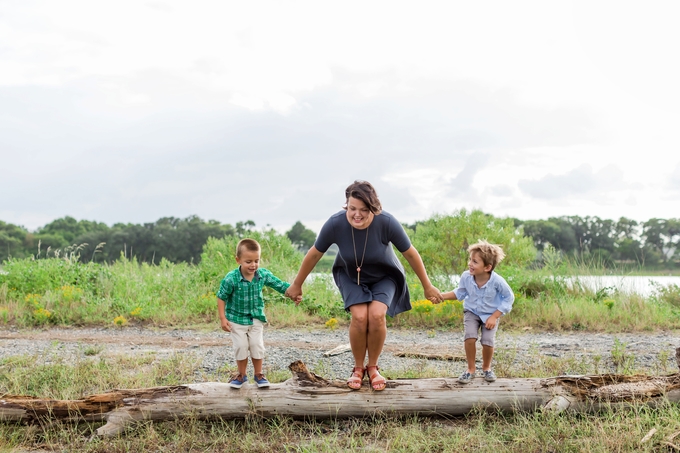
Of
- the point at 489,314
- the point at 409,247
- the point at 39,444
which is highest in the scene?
the point at 409,247

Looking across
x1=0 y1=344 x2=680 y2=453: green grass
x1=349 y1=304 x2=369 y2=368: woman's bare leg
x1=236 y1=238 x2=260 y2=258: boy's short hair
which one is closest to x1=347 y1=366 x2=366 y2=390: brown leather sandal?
x1=349 y1=304 x2=369 y2=368: woman's bare leg

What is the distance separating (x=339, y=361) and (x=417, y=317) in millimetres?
3494

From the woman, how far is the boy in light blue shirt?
0.49m

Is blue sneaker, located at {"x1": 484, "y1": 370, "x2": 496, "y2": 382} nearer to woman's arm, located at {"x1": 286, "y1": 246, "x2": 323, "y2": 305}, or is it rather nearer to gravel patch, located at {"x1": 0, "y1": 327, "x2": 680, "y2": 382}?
gravel patch, located at {"x1": 0, "y1": 327, "x2": 680, "y2": 382}

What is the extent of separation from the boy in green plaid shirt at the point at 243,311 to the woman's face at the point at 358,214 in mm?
846

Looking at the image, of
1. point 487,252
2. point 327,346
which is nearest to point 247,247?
point 487,252

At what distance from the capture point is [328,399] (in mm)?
4902

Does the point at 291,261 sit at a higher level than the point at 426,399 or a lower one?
higher

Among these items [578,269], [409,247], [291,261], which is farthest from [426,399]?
[291,261]

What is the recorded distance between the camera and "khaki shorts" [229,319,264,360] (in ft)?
16.4

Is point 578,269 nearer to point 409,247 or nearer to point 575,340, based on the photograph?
point 575,340

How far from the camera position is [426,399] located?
496cm

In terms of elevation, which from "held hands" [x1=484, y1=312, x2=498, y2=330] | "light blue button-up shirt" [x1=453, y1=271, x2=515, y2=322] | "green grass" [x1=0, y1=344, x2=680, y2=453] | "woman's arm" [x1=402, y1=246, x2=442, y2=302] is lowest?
"green grass" [x1=0, y1=344, x2=680, y2=453]

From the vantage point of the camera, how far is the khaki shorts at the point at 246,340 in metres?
4.98
